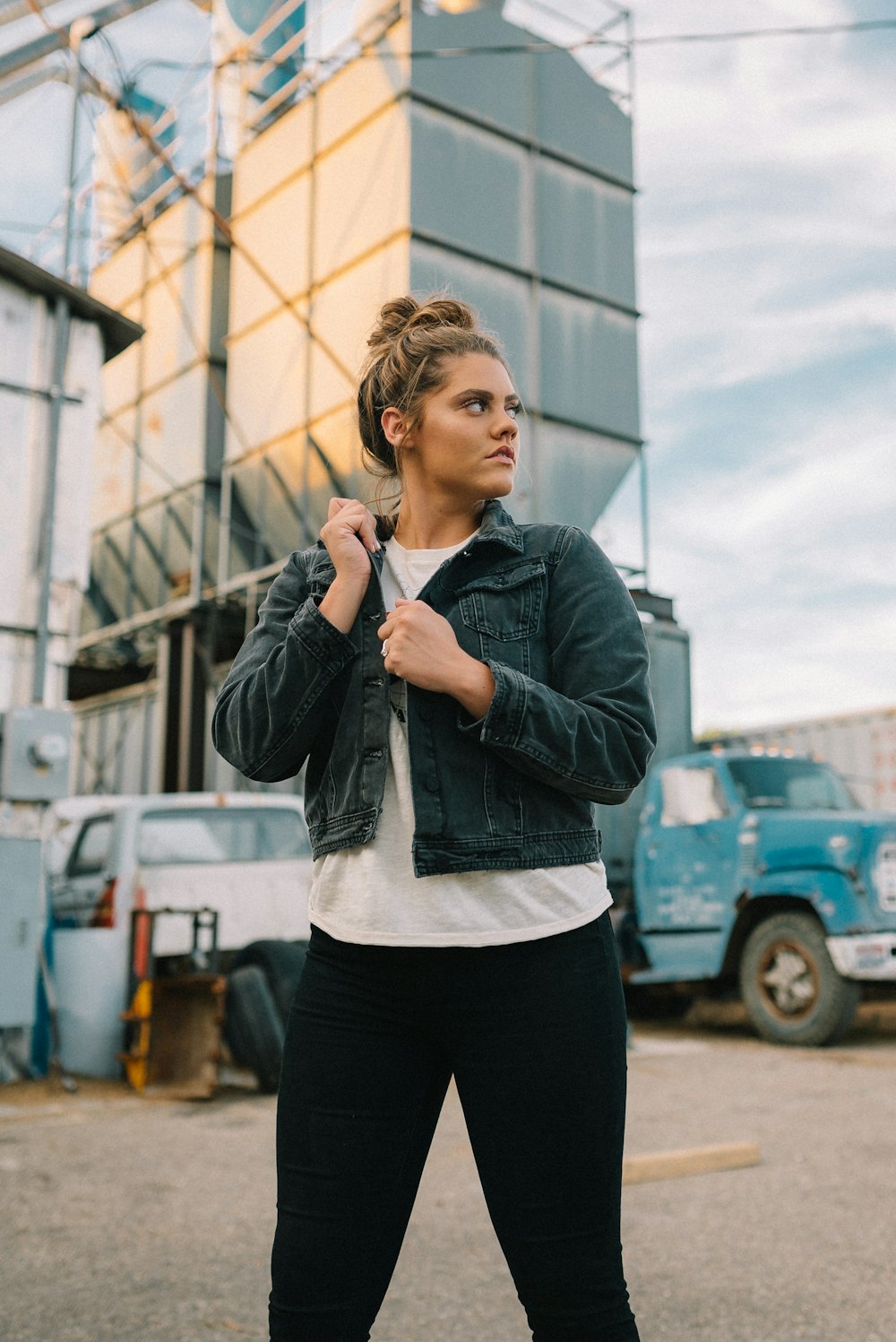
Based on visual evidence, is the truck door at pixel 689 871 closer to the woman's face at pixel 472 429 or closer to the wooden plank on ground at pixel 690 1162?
the wooden plank on ground at pixel 690 1162

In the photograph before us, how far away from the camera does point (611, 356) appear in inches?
612

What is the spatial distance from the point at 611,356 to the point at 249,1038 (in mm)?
11234

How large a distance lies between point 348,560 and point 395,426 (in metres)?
0.28

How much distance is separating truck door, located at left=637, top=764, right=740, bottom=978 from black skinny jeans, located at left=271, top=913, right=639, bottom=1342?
754 cm

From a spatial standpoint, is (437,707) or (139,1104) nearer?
(437,707)

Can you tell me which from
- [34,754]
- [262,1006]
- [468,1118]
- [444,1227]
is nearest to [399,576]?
[468,1118]

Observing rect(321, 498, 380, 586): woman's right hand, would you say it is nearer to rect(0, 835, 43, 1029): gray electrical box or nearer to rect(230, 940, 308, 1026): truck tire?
rect(230, 940, 308, 1026): truck tire

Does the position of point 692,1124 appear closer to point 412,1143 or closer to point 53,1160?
point 53,1160

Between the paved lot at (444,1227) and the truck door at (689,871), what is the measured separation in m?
2.53

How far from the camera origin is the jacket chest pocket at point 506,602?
68.1 inches

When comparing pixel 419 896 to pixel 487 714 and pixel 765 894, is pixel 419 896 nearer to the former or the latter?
pixel 487 714

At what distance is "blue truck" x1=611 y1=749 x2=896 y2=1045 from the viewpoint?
322 inches

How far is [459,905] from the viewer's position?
162cm

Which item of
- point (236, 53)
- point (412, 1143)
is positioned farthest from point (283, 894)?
point (236, 53)
